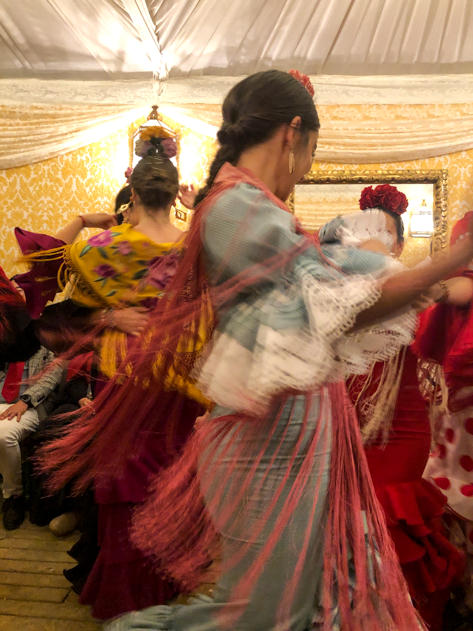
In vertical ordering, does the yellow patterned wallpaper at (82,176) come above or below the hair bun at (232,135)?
above

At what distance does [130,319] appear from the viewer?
3.97 ft

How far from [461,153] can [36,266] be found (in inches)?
125

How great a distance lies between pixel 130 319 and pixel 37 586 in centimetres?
153

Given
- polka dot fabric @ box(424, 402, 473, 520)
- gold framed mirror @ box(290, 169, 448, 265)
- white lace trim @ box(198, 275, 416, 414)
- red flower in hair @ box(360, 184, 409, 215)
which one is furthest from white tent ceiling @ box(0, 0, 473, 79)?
white lace trim @ box(198, 275, 416, 414)

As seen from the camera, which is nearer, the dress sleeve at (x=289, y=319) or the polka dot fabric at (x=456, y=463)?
the dress sleeve at (x=289, y=319)

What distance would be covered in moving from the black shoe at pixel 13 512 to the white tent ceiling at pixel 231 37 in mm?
2761

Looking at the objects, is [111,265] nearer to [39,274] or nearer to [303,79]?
[39,274]

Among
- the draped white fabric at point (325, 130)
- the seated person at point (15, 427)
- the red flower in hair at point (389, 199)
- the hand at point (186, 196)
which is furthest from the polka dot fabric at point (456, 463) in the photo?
the draped white fabric at point (325, 130)

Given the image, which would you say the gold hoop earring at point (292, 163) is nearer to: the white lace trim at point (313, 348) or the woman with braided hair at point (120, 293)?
the white lace trim at point (313, 348)

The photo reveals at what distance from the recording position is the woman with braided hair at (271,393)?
0.73m

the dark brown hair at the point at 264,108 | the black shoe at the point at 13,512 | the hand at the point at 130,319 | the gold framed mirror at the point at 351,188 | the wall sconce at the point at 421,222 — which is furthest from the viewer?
the gold framed mirror at the point at 351,188

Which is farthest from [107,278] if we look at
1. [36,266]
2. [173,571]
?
[173,571]

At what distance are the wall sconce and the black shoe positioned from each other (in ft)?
9.04

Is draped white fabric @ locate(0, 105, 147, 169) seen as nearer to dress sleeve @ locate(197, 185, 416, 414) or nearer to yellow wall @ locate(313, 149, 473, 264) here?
yellow wall @ locate(313, 149, 473, 264)
